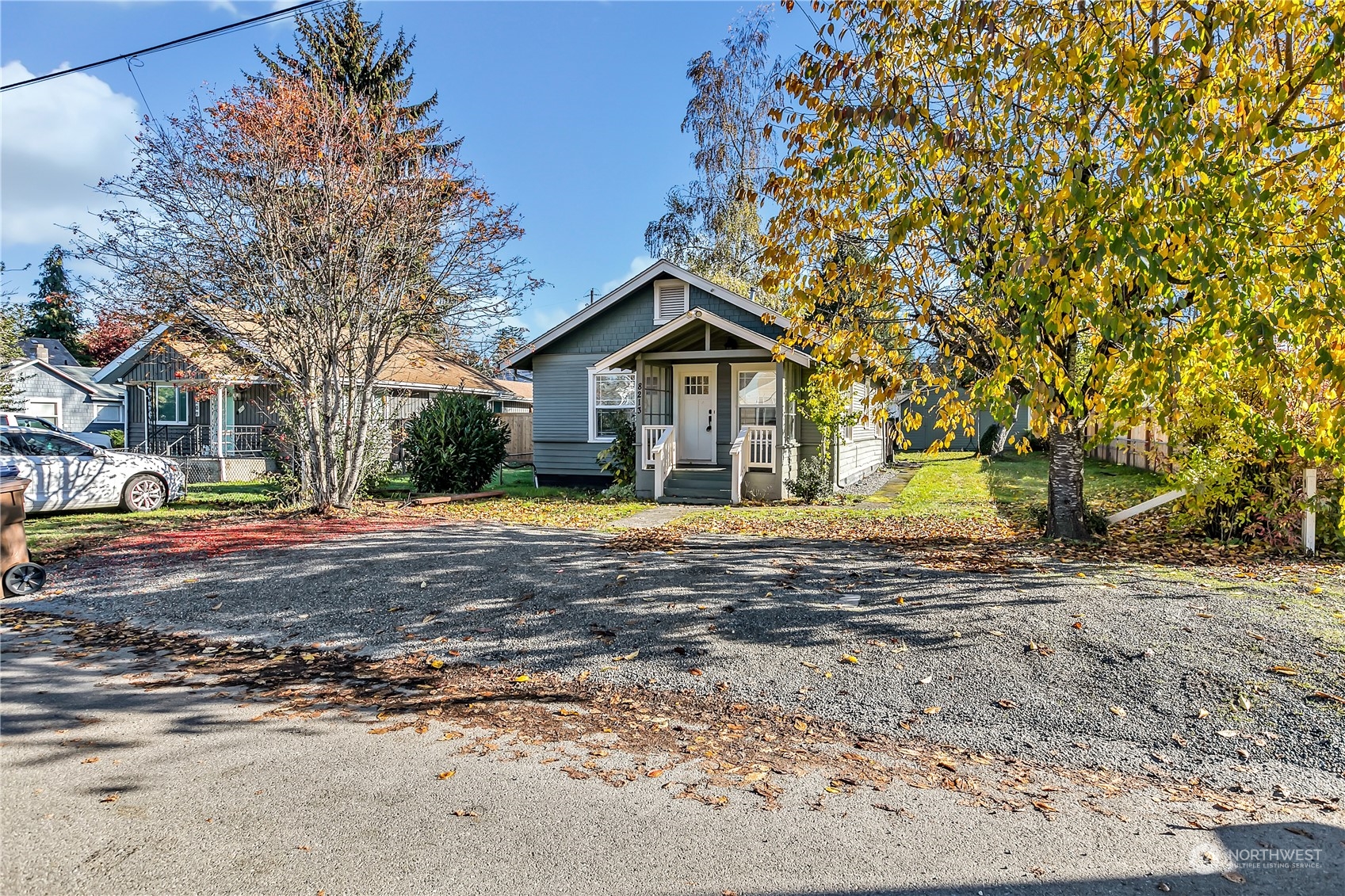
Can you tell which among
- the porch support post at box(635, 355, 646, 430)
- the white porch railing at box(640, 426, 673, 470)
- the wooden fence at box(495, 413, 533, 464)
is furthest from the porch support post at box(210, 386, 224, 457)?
the white porch railing at box(640, 426, 673, 470)

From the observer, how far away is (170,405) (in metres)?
22.4

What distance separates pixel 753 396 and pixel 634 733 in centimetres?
1313

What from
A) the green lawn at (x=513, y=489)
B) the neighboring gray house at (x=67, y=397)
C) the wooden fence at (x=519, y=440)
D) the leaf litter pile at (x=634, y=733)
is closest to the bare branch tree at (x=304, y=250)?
the green lawn at (x=513, y=489)

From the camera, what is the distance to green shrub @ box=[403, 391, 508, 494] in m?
16.8

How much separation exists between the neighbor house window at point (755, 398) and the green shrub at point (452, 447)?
5.81 meters

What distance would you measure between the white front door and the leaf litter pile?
38.9 feet

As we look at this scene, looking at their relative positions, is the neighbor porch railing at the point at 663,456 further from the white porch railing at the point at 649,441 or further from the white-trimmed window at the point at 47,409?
the white-trimmed window at the point at 47,409

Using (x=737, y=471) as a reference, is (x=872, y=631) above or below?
below

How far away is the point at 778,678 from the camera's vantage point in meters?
5.05

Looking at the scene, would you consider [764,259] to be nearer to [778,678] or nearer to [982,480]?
[778,678]

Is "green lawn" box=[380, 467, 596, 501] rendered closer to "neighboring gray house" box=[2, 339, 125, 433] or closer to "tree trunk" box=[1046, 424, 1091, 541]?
"tree trunk" box=[1046, 424, 1091, 541]

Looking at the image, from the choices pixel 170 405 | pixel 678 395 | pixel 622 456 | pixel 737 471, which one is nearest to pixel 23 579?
pixel 737 471

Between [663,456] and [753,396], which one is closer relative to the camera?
[663,456]

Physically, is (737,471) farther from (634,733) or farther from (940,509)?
(634,733)
